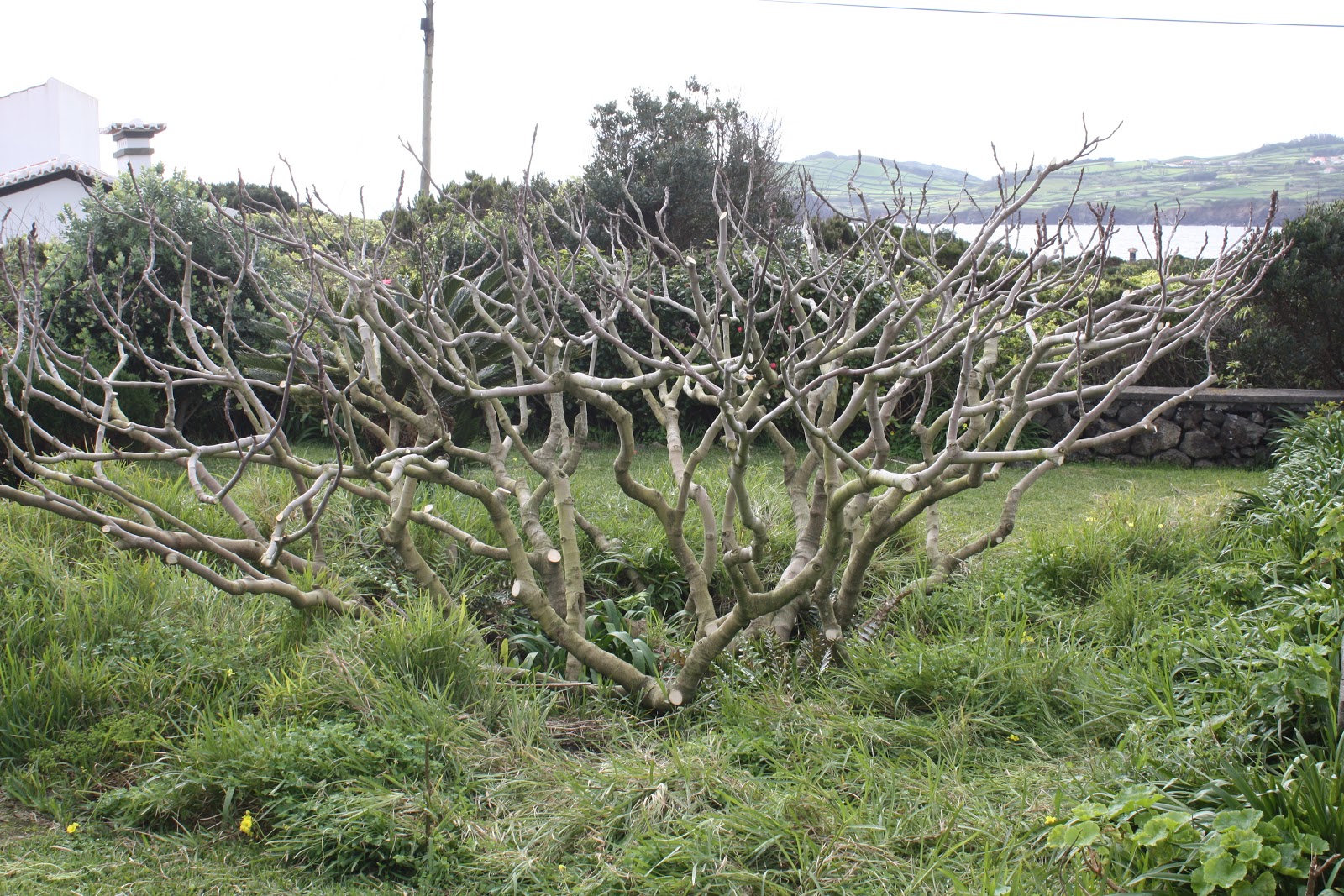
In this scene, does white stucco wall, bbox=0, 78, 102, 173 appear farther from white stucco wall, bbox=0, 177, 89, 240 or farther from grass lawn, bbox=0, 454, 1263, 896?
grass lawn, bbox=0, 454, 1263, 896

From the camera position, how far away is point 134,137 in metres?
20.2

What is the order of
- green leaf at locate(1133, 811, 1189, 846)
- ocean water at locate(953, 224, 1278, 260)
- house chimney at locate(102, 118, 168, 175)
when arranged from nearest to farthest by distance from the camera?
green leaf at locate(1133, 811, 1189, 846)
ocean water at locate(953, 224, 1278, 260)
house chimney at locate(102, 118, 168, 175)

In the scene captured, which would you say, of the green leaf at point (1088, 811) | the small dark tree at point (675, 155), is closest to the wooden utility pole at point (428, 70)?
the small dark tree at point (675, 155)

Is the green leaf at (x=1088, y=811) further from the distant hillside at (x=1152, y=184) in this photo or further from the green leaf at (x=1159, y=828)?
the distant hillside at (x=1152, y=184)

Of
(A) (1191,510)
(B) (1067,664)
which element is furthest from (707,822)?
(A) (1191,510)

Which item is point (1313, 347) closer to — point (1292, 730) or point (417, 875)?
point (1292, 730)

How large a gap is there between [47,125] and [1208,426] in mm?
23293

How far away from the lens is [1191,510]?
5336 millimetres

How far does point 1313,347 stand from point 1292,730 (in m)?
7.52

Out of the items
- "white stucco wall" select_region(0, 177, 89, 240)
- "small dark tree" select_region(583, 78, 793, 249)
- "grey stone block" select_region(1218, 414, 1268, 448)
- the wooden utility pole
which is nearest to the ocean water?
"grey stone block" select_region(1218, 414, 1268, 448)

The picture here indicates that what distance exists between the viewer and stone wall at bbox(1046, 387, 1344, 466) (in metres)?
8.12

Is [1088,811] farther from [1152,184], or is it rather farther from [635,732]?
[1152,184]

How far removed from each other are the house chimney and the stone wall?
18956mm

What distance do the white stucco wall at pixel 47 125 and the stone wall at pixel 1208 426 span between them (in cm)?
2132
